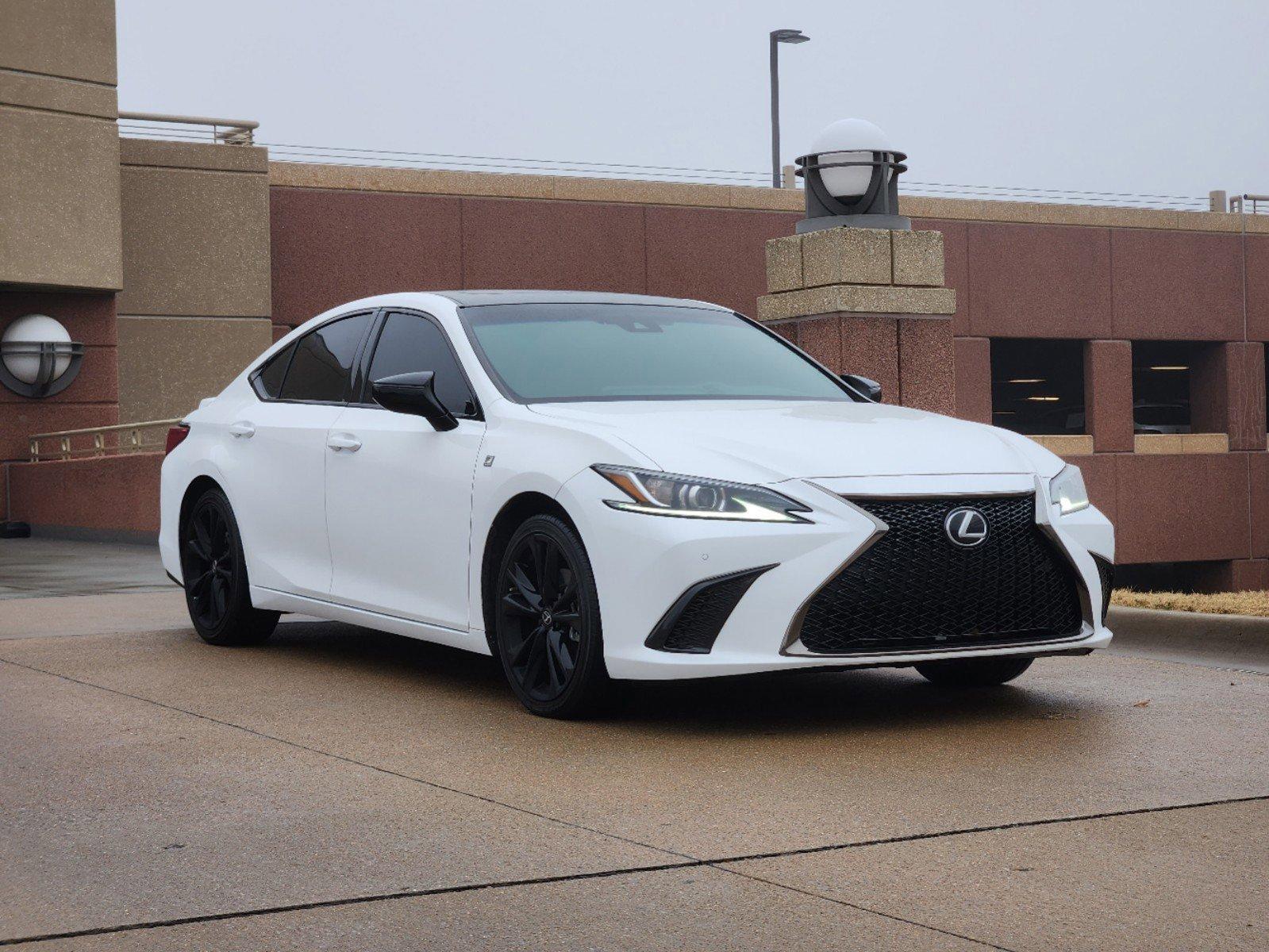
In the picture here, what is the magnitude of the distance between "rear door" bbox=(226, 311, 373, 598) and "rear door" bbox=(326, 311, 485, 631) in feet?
0.42

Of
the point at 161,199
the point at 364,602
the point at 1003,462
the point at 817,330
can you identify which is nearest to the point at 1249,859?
the point at 1003,462

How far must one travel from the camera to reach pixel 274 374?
28.3 feet

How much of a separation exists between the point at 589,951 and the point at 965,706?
3.40 metres

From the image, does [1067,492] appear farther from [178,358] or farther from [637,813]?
[178,358]

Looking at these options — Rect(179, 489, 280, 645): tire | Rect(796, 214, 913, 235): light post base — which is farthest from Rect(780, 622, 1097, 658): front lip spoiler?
Rect(796, 214, 913, 235): light post base

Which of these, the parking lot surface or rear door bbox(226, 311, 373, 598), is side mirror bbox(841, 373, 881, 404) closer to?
the parking lot surface

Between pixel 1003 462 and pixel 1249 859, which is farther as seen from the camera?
pixel 1003 462

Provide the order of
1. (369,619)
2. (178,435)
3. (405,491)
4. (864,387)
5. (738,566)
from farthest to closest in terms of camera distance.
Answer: (178,435), (864,387), (369,619), (405,491), (738,566)

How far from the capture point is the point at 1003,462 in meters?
6.23

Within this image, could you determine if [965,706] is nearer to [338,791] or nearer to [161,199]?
[338,791]

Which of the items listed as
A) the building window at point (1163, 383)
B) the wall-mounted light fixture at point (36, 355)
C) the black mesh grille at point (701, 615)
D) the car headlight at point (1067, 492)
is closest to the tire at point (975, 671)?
the car headlight at point (1067, 492)

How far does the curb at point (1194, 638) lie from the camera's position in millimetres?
8352

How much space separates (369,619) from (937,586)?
2563 mm

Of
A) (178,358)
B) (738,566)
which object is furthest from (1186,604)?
(178,358)
